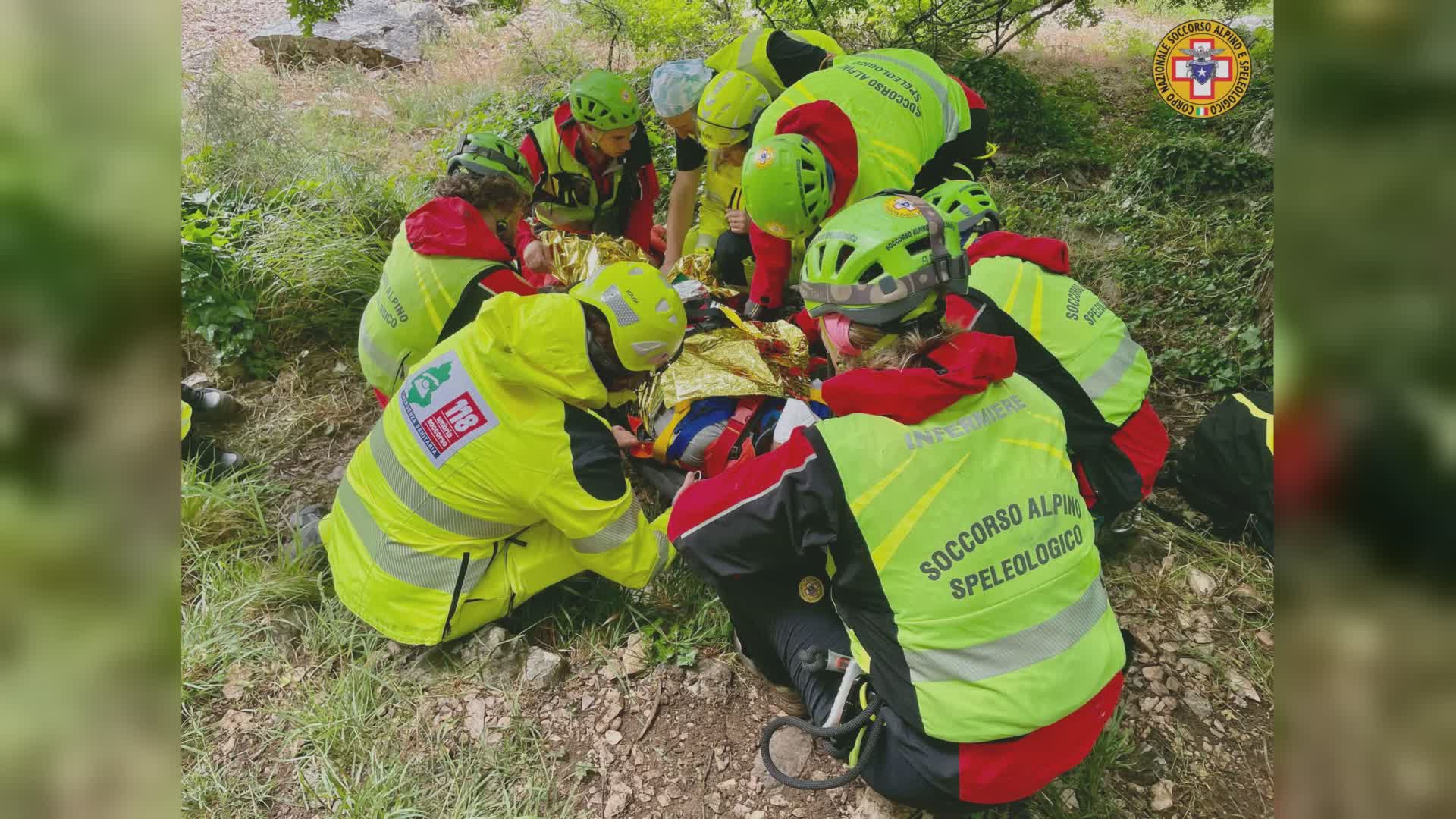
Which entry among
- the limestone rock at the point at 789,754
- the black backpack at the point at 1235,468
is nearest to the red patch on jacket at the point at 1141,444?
the black backpack at the point at 1235,468

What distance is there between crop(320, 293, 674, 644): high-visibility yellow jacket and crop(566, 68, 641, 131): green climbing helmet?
7.72ft

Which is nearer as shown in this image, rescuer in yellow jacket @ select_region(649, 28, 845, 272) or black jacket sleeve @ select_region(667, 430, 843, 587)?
black jacket sleeve @ select_region(667, 430, 843, 587)

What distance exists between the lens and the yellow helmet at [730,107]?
14.2 ft

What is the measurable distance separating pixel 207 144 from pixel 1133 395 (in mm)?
6628

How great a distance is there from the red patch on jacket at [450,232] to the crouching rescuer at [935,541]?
1921 millimetres

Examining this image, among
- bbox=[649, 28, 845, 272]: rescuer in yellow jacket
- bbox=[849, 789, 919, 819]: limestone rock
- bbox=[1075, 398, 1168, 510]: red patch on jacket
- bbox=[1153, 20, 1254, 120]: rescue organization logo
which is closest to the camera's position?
bbox=[849, 789, 919, 819]: limestone rock

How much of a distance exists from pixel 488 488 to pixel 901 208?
5.49 feet

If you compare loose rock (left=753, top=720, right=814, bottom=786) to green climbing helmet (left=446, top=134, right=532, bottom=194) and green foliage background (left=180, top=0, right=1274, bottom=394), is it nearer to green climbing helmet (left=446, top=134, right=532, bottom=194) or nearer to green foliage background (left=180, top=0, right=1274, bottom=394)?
green climbing helmet (left=446, top=134, right=532, bottom=194)

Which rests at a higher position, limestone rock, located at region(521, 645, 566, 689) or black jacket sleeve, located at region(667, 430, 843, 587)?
black jacket sleeve, located at region(667, 430, 843, 587)

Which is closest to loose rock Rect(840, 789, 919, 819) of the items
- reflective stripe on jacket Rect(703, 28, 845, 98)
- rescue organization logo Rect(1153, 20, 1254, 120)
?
reflective stripe on jacket Rect(703, 28, 845, 98)

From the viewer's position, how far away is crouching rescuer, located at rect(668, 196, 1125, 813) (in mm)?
2078

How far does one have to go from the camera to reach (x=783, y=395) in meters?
3.51
